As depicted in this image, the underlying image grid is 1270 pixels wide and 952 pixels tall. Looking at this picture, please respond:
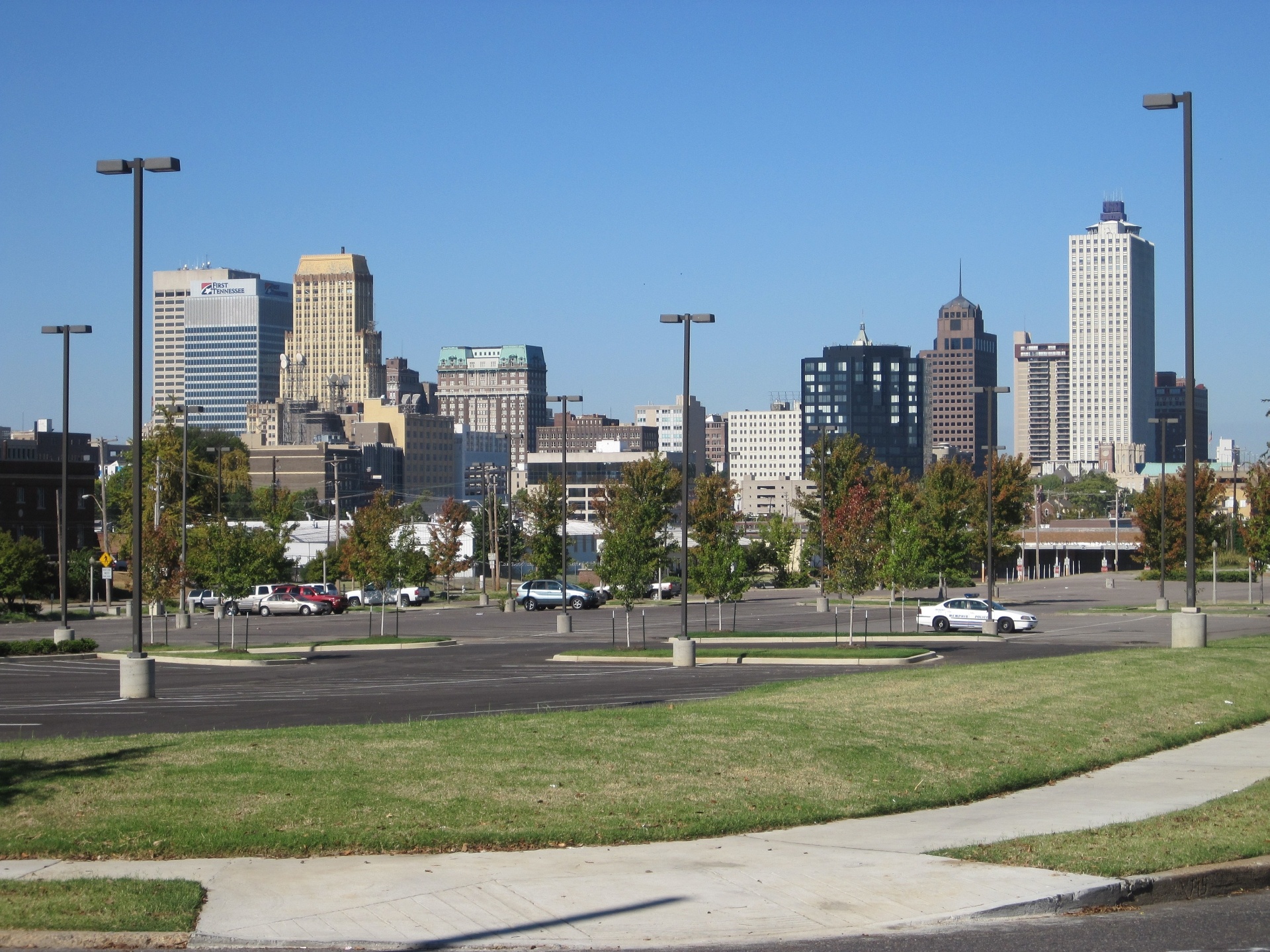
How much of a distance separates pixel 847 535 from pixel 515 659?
37.2 feet

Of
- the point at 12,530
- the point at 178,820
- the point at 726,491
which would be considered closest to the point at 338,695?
the point at 178,820

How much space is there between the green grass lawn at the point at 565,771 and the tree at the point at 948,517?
42.9 meters

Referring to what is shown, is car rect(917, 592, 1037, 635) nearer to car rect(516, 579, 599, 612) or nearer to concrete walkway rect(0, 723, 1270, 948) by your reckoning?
car rect(516, 579, 599, 612)

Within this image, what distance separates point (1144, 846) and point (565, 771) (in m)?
5.28

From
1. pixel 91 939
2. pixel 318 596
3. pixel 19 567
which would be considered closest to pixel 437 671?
pixel 91 939

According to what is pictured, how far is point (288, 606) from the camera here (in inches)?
Answer: 2682

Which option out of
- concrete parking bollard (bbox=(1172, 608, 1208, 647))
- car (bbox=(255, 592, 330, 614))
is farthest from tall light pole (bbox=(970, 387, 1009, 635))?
car (bbox=(255, 592, 330, 614))

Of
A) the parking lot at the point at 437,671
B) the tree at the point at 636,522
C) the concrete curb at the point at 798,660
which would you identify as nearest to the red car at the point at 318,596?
the parking lot at the point at 437,671

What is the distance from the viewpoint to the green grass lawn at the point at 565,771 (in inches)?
454

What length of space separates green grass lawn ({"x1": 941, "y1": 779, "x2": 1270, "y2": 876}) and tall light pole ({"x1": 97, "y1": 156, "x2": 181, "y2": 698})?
1599 cm

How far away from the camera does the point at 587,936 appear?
9164 mm

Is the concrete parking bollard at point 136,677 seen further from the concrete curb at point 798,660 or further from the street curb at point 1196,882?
the street curb at point 1196,882

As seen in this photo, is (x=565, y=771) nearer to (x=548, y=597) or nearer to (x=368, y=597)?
(x=548, y=597)

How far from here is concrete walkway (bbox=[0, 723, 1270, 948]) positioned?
9227 mm
